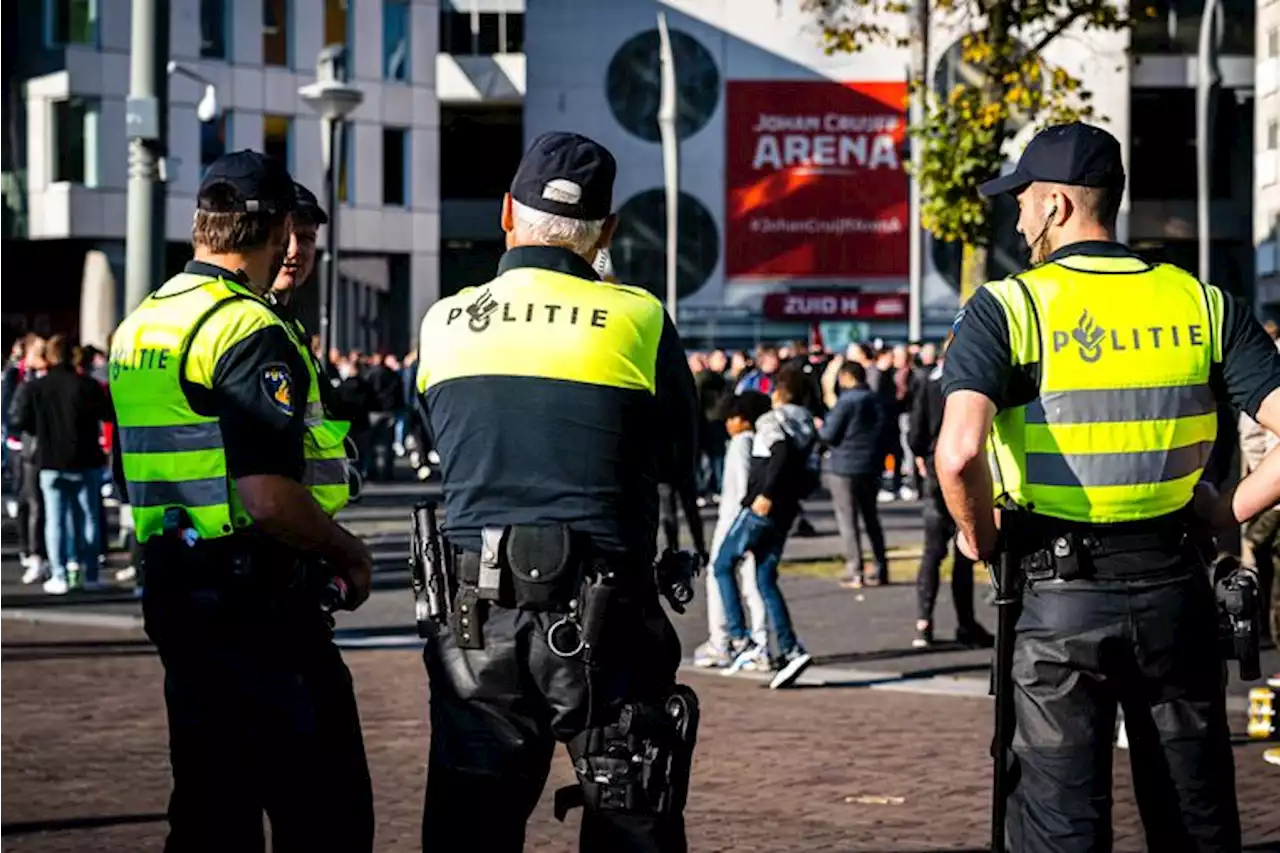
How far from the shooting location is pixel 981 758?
9.95 metres

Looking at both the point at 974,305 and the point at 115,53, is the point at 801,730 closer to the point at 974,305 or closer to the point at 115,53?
the point at 974,305

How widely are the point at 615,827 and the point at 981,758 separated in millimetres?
5140

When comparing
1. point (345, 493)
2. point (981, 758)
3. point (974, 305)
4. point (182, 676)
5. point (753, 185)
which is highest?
point (753, 185)

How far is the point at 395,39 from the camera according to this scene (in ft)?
180

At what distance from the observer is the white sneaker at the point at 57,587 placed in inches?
677

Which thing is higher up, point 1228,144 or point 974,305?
point 1228,144

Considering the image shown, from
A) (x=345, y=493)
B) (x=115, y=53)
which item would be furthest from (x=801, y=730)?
(x=115, y=53)

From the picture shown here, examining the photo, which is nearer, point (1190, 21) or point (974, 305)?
point (974, 305)

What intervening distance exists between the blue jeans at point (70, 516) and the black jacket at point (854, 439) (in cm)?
528

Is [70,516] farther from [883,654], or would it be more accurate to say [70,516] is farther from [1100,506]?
[1100,506]

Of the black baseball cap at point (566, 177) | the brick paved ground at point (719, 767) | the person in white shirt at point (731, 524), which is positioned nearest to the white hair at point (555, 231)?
the black baseball cap at point (566, 177)

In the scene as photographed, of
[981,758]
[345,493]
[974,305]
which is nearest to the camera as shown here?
[974,305]

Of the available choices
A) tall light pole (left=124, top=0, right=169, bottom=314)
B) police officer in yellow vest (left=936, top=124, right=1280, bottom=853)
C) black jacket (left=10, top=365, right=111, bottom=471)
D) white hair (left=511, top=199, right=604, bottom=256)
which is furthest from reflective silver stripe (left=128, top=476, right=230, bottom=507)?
black jacket (left=10, top=365, right=111, bottom=471)

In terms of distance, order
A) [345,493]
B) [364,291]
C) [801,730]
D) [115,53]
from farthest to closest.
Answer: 1. [364,291]
2. [115,53]
3. [801,730]
4. [345,493]
